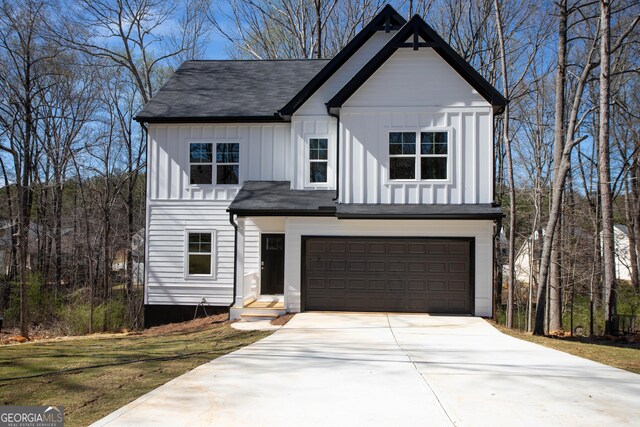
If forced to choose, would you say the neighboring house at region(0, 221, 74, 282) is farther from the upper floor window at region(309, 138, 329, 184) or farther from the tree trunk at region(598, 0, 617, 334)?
the tree trunk at region(598, 0, 617, 334)

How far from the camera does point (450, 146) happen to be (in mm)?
14797

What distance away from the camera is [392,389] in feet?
22.3

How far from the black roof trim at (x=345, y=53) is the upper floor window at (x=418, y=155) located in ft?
9.39

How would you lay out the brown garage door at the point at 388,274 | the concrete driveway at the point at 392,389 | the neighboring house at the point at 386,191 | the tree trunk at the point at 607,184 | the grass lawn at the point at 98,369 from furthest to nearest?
the tree trunk at the point at 607,184 < the brown garage door at the point at 388,274 < the neighboring house at the point at 386,191 < the grass lawn at the point at 98,369 < the concrete driveway at the point at 392,389

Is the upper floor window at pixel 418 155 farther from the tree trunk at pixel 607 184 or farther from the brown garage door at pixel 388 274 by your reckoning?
the tree trunk at pixel 607 184

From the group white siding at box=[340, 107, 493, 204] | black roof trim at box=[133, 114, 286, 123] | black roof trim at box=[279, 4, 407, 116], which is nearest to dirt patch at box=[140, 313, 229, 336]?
white siding at box=[340, 107, 493, 204]

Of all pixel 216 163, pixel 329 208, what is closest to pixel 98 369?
pixel 329 208

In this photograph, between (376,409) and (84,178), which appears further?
(84,178)

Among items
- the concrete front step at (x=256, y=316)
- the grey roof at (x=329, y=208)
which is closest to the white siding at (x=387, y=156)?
the grey roof at (x=329, y=208)

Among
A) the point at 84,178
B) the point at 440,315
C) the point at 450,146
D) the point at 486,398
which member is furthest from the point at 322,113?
the point at 84,178

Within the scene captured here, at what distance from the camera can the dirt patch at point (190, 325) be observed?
14.8 m

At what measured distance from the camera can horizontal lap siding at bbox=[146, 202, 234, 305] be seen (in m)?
16.8

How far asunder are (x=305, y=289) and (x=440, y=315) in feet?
12.7

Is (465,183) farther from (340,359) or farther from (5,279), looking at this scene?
(5,279)
